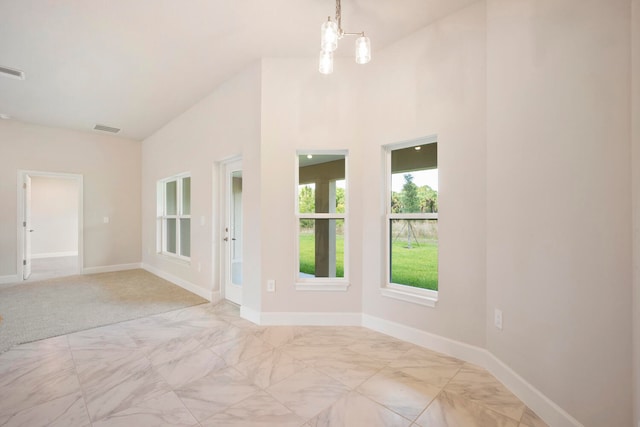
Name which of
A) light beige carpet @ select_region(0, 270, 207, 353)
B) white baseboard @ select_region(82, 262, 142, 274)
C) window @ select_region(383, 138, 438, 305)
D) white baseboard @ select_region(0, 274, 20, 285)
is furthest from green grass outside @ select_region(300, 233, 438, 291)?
white baseboard @ select_region(0, 274, 20, 285)

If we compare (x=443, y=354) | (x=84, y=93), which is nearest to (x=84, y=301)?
(x=84, y=93)

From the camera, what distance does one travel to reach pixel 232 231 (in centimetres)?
407

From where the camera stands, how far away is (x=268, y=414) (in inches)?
66.5

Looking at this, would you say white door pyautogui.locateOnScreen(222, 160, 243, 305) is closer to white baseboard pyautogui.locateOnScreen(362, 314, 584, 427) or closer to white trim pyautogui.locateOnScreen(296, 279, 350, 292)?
white trim pyautogui.locateOnScreen(296, 279, 350, 292)

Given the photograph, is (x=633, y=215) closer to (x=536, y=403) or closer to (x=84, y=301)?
(x=536, y=403)

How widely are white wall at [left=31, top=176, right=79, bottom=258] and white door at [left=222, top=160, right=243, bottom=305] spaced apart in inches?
281

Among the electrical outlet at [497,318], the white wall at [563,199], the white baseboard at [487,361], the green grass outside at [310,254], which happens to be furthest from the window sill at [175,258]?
the white wall at [563,199]

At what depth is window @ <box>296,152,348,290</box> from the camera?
3.20 m

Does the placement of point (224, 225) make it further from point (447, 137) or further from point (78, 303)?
point (447, 137)

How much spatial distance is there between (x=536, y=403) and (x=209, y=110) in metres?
4.67

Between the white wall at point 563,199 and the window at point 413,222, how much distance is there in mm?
554

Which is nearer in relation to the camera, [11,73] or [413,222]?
[413,222]

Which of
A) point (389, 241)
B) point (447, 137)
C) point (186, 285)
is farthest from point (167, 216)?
point (447, 137)

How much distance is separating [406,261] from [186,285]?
12.1 ft
